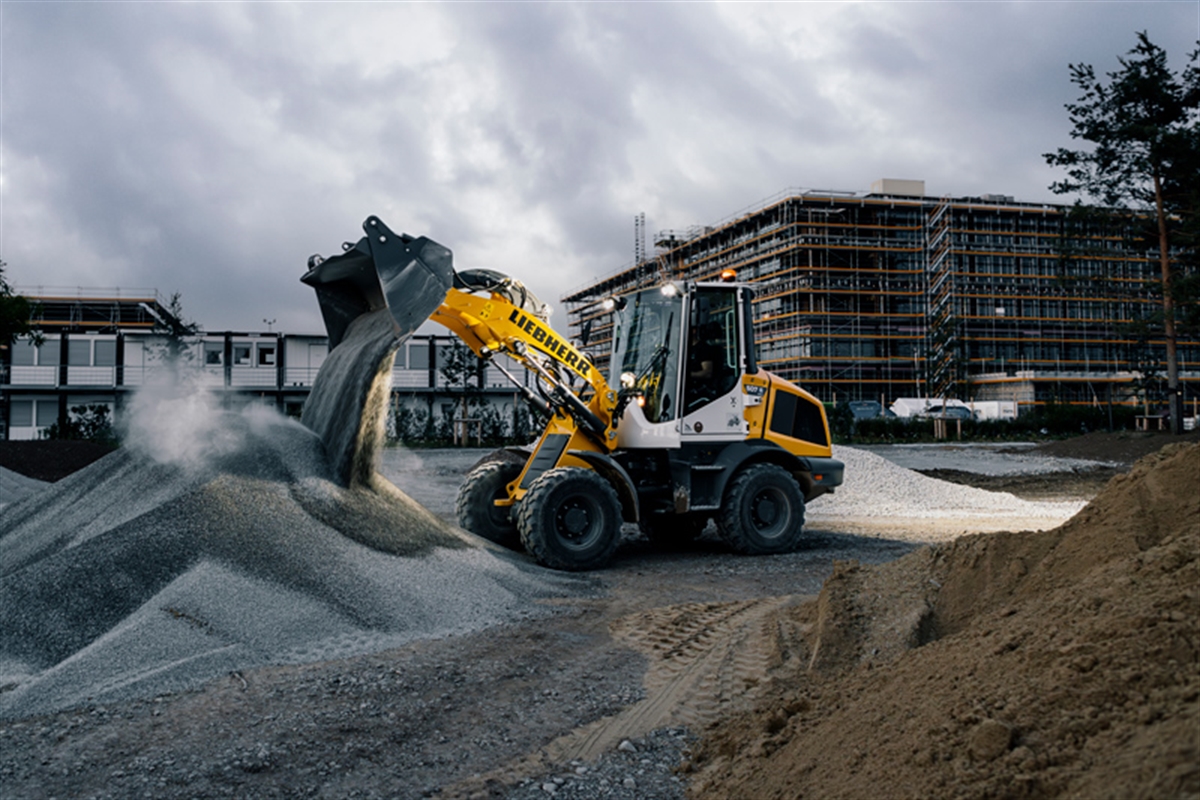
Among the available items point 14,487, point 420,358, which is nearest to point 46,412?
point 420,358

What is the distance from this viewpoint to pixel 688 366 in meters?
10.1

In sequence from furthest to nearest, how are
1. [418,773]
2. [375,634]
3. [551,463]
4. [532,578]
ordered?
[551,463], [532,578], [375,634], [418,773]

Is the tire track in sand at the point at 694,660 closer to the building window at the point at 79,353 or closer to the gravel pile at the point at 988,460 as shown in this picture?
the gravel pile at the point at 988,460

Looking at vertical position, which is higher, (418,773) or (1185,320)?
(1185,320)

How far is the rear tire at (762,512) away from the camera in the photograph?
1020cm

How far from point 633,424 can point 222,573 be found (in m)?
5.03

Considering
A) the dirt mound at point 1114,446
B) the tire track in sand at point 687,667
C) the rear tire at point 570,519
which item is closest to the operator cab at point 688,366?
the rear tire at point 570,519

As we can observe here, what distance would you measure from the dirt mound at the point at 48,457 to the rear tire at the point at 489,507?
12401 millimetres

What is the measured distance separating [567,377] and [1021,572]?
5886 mm

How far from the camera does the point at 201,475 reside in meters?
7.22

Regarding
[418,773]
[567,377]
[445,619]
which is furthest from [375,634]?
[567,377]

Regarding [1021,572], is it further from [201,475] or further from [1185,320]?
[1185,320]

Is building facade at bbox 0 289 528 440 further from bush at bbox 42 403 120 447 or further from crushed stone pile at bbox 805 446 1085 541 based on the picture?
crushed stone pile at bbox 805 446 1085 541

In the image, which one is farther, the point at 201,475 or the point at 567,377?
the point at 567,377
